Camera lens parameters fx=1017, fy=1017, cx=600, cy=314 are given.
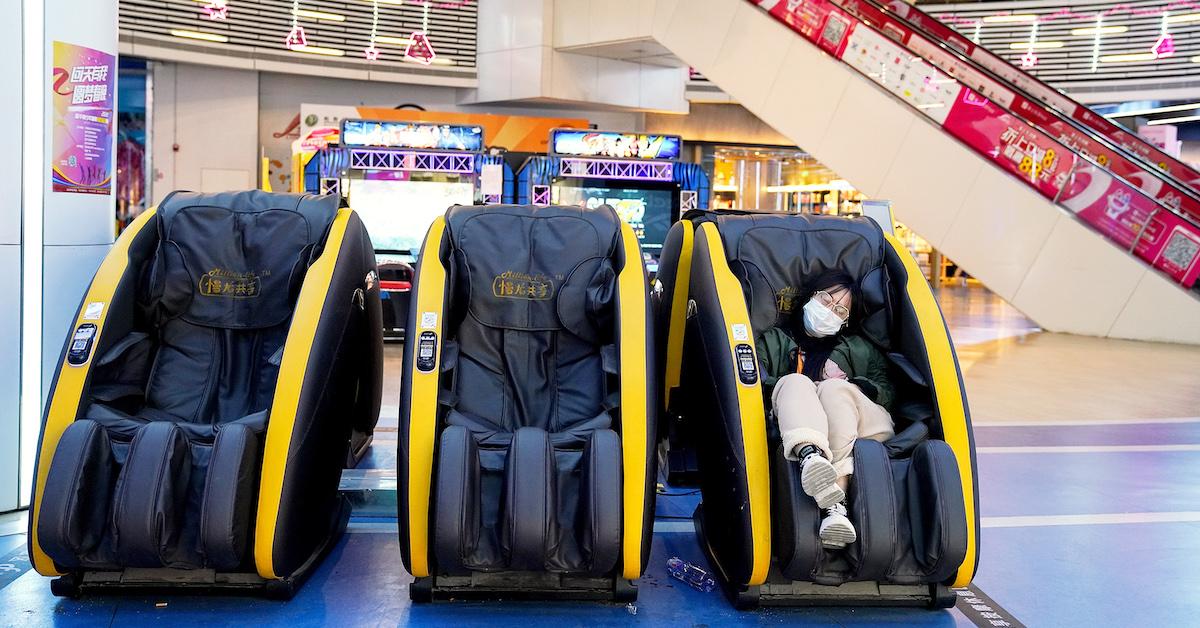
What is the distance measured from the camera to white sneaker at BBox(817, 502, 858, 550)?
2.84 metres

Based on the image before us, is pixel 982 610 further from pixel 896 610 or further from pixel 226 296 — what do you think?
pixel 226 296

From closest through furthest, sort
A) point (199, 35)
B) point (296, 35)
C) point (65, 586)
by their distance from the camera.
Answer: point (65, 586) < point (296, 35) < point (199, 35)

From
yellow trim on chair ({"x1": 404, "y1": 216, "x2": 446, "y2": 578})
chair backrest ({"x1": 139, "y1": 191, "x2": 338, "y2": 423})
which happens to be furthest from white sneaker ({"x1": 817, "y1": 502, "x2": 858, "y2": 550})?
chair backrest ({"x1": 139, "y1": 191, "x2": 338, "y2": 423})

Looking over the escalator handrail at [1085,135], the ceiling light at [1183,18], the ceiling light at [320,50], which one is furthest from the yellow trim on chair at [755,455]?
the ceiling light at [1183,18]

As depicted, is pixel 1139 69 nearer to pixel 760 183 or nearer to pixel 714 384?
pixel 760 183

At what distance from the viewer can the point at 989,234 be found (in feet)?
35.3

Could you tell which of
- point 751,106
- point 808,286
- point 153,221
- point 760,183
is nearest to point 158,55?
point 751,106

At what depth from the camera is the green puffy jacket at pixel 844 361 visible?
135 inches

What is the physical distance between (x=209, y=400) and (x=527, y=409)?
108 centimetres

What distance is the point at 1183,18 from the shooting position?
53.0 ft

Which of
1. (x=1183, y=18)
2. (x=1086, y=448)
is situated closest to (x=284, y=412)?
(x=1086, y=448)

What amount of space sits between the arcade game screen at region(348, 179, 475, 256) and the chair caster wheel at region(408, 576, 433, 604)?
7150 mm

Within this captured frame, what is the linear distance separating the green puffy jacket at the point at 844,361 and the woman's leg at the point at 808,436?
0.27 m

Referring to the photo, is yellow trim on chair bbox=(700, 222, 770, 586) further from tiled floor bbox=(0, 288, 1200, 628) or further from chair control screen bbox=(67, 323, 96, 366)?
chair control screen bbox=(67, 323, 96, 366)
